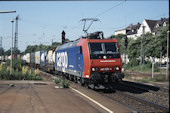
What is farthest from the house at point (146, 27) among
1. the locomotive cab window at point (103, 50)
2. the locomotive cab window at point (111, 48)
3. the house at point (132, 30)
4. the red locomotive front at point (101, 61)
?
the red locomotive front at point (101, 61)

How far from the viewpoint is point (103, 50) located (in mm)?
13922

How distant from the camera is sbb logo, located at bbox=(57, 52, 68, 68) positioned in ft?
65.3

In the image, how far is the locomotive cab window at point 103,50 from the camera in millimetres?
13641

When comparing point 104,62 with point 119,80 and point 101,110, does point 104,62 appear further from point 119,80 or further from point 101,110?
point 101,110

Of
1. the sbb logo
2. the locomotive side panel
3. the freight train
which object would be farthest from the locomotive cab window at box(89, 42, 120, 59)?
the sbb logo

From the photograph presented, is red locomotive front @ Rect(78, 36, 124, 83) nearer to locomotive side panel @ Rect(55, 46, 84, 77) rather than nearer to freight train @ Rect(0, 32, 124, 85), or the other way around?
freight train @ Rect(0, 32, 124, 85)

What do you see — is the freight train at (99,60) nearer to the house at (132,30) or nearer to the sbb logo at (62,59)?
the sbb logo at (62,59)

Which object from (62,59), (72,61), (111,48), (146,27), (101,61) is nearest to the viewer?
(101,61)

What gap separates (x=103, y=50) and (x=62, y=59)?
27.1 ft

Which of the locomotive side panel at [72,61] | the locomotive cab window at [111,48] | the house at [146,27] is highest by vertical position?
the house at [146,27]

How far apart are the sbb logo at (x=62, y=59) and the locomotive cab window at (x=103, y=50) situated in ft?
19.9

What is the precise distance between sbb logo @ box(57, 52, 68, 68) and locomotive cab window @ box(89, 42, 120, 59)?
606cm

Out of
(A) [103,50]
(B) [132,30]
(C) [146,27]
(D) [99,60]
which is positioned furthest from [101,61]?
(B) [132,30]

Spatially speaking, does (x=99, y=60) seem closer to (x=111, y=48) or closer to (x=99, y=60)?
(x=99, y=60)
